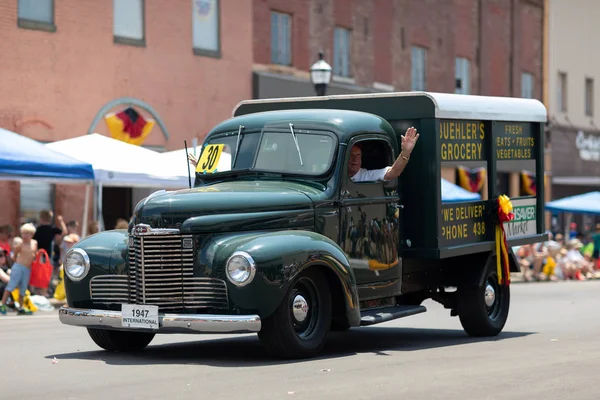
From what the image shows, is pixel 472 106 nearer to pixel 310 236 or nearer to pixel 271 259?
pixel 310 236

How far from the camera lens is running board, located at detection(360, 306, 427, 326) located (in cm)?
1166

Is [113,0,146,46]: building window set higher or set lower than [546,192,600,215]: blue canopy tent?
higher

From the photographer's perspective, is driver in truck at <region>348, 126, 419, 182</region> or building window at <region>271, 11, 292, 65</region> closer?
driver in truck at <region>348, 126, 419, 182</region>

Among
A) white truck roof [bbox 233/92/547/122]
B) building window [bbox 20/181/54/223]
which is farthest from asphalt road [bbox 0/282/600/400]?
building window [bbox 20/181/54/223]

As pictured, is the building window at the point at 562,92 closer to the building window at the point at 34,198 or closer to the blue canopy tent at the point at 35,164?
the building window at the point at 34,198

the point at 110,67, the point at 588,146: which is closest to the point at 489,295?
the point at 110,67

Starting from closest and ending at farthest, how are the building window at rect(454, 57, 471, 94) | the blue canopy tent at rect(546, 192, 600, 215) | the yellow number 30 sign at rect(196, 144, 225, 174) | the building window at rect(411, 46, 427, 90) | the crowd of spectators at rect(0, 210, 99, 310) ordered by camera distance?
the yellow number 30 sign at rect(196, 144, 225, 174), the crowd of spectators at rect(0, 210, 99, 310), the blue canopy tent at rect(546, 192, 600, 215), the building window at rect(411, 46, 427, 90), the building window at rect(454, 57, 471, 94)

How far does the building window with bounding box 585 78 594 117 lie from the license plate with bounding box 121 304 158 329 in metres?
40.4

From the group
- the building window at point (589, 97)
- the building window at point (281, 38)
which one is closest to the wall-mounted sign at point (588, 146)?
the building window at point (589, 97)

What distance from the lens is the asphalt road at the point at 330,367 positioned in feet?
29.3

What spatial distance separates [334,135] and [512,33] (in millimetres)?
33229

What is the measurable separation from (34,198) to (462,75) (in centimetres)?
1989

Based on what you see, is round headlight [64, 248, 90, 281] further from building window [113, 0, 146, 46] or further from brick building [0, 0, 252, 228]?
building window [113, 0, 146, 46]

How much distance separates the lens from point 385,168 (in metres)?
12.3
